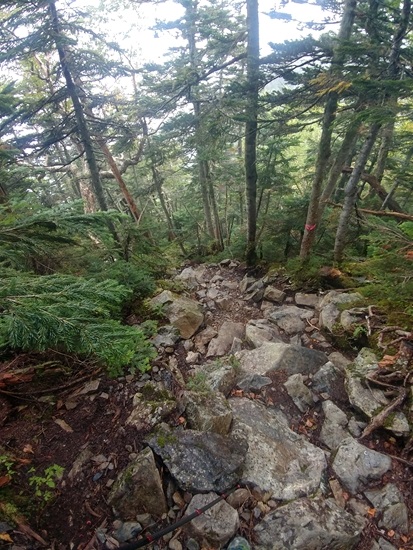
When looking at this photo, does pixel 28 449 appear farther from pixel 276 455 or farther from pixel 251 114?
pixel 251 114

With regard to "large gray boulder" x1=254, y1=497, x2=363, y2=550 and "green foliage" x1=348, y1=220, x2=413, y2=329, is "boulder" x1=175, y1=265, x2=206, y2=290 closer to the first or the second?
"green foliage" x1=348, y1=220, x2=413, y2=329

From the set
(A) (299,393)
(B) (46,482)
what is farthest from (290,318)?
(B) (46,482)

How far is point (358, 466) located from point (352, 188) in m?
5.54

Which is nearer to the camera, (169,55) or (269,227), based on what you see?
(269,227)

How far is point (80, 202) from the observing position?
2846mm

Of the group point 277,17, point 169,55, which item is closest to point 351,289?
point 277,17

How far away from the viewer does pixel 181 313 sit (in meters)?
5.66

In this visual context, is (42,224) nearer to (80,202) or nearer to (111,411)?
(80,202)

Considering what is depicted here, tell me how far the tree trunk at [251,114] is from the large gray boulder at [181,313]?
14.2 feet

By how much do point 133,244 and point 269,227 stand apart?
16.4ft

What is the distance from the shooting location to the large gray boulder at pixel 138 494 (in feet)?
8.05

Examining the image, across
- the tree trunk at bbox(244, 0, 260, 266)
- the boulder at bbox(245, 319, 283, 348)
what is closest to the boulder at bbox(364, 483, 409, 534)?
the boulder at bbox(245, 319, 283, 348)

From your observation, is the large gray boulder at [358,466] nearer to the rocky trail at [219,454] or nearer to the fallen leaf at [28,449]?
the rocky trail at [219,454]

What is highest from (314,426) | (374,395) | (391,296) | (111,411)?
(391,296)
